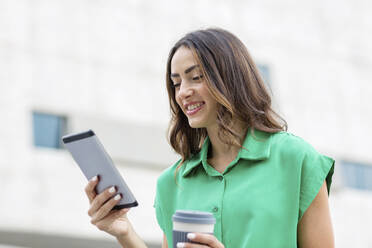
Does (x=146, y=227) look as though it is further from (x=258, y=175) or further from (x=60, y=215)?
(x=258, y=175)

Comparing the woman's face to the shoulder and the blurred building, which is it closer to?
the shoulder

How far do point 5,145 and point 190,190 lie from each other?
46.4 ft

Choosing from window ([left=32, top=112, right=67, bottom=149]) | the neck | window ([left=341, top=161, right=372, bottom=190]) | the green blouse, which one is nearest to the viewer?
the green blouse

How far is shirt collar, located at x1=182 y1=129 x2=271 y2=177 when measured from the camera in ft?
9.32

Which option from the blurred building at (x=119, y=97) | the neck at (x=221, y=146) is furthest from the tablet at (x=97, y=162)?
the blurred building at (x=119, y=97)

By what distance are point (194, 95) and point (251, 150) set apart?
32cm

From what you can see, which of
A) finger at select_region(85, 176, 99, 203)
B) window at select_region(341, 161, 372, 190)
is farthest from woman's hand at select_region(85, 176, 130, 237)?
window at select_region(341, 161, 372, 190)

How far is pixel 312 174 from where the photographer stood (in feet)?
9.04

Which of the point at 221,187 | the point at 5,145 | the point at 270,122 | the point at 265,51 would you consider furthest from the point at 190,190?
the point at 265,51

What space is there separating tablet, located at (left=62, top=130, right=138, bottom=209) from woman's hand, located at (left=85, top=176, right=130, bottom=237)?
2 centimetres

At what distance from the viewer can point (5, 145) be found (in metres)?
16.5

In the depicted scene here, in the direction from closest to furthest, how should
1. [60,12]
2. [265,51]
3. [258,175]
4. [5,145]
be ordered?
[258,175], [5,145], [60,12], [265,51]

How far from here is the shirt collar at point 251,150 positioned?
2842 millimetres

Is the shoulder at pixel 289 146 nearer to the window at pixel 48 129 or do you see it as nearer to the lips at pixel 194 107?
the lips at pixel 194 107
